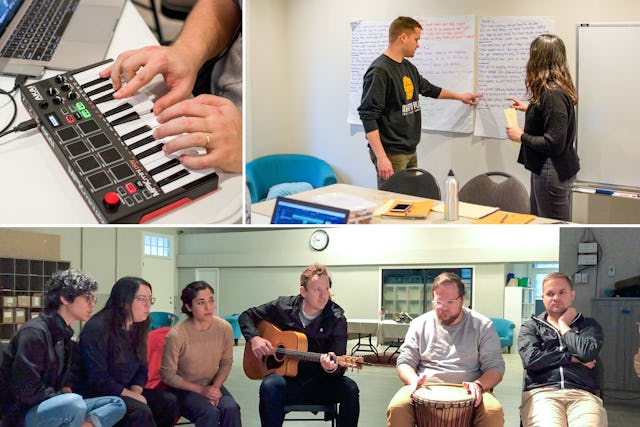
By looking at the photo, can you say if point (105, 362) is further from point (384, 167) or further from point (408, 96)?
point (408, 96)

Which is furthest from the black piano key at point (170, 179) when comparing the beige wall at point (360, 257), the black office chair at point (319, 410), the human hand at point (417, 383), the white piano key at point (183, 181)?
the human hand at point (417, 383)

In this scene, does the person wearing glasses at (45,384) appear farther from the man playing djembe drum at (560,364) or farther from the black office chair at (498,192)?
the black office chair at (498,192)

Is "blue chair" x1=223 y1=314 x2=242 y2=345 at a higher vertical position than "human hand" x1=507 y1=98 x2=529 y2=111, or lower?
lower

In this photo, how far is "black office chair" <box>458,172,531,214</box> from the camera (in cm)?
505

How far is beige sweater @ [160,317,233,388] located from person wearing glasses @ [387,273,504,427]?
98cm

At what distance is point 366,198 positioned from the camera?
16.7ft

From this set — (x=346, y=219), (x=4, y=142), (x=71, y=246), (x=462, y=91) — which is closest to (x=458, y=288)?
(x=346, y=219)

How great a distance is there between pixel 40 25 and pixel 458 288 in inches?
104

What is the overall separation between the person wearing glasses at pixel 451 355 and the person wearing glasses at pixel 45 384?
153cm

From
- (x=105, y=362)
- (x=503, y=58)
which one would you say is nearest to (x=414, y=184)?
(x=503, y=58)

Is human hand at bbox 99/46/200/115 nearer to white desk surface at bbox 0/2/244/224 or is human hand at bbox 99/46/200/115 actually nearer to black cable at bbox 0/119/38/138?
white desk surface at bbox 0/2/244/224

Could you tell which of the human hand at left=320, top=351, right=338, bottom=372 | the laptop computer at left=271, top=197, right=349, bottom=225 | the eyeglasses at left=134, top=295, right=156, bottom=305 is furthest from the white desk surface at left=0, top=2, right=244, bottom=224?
the human hand at left=320, top=351, right=338, bottom=372

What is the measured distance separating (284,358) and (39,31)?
220 centimetres

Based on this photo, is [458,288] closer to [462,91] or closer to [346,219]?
[346,219]
